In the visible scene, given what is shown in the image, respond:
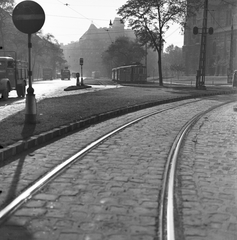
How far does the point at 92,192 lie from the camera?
4.34 m

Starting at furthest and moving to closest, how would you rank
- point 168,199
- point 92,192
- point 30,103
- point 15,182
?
point 30,103 < point 15,182 < point 92,192 < point 168,199

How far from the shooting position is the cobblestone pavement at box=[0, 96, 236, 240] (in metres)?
3.27

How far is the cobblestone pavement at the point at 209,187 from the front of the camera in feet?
11.0

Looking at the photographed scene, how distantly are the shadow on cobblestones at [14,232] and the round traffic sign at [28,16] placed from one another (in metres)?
6.08

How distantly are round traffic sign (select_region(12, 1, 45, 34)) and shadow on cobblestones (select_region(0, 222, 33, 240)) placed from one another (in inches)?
239

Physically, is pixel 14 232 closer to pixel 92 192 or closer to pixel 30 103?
pixel 92 192

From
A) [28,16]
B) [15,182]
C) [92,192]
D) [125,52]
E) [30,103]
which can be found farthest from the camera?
[125,52]

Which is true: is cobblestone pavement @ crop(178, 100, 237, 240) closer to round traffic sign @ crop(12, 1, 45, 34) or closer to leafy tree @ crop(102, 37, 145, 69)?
round traffic sign @ crop(12, 1, 45, 34)

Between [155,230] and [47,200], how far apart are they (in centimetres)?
137

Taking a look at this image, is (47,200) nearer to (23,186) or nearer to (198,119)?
(23,186)

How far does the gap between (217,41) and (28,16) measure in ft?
271

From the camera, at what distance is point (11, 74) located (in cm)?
2139

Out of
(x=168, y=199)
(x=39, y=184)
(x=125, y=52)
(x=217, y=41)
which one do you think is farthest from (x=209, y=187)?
(x=217, y=41)

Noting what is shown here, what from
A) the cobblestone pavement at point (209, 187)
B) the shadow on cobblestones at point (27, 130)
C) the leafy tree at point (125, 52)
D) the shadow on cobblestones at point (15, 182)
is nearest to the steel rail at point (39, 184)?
the shadow on cobblestones at point (15, 182)
